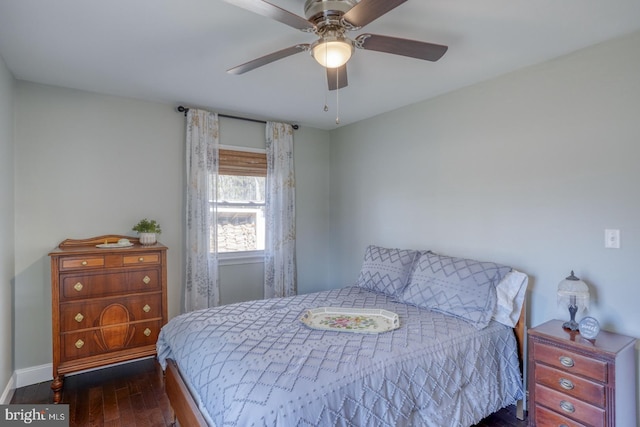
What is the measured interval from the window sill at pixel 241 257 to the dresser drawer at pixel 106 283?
0.89 metres

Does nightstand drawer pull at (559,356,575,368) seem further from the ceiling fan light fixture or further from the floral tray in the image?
the ceiling fan light fixture

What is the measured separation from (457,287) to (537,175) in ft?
3.20

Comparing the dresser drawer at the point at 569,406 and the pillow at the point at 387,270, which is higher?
the pillow at the point at 387,270

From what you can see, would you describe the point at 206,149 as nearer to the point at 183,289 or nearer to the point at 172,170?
the point at 172,170

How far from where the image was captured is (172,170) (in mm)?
3432

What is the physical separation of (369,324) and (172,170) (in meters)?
2.47

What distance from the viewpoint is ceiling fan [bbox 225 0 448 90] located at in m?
1.40

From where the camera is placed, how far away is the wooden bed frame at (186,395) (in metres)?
1.72

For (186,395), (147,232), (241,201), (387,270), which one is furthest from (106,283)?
(387,270)

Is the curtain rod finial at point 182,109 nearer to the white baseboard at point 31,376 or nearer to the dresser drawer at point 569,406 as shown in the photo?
the white baseboard at point 31,376

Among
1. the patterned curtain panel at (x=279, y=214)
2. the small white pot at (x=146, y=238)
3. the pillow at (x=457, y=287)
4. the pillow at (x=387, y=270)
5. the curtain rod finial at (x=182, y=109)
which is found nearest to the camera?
the pillow at (x=457, y=287)

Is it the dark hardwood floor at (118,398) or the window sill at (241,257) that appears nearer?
the dark hardwood floor at (118,398)

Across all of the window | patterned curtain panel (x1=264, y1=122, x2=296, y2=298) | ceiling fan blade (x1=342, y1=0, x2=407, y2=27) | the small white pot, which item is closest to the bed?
the small white pot

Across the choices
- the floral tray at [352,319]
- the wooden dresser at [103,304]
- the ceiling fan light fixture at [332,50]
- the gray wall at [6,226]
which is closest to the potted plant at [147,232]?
the wooden dresser at [103,304]
